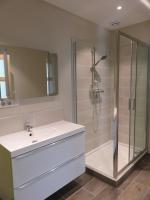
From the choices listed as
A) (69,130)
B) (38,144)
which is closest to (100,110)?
(69,130)

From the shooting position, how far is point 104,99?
10.6 ft

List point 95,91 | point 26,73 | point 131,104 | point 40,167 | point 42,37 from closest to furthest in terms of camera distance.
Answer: point 40,167 < point 26,73 < point 42,37 < point 131,104 < point 95,91

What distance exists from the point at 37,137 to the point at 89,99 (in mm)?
1381

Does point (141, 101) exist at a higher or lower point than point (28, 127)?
higher

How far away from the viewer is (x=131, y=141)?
2.85m

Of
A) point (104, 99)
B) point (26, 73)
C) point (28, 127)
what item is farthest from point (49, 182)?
point (104, 99)

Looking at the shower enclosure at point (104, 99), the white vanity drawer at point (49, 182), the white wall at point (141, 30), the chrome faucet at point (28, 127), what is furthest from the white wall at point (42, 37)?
the white wall at point (141, 30)

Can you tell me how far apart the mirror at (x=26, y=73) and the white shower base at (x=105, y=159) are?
1.33 m

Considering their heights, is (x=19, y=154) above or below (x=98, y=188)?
above

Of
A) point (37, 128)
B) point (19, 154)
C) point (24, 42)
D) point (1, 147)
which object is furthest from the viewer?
point (37, 128)

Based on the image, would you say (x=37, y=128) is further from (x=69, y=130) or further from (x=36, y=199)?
(x=36, y=199)

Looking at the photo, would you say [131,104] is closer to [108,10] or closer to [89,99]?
[89,99]

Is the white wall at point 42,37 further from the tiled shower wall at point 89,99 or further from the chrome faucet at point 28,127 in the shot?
the tiled shower wall at point 89,99

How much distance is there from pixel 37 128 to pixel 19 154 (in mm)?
627
